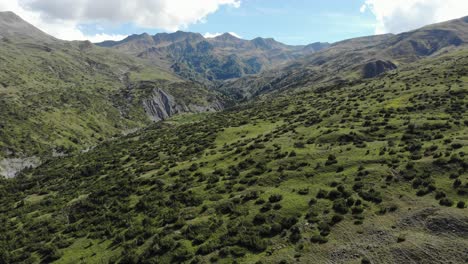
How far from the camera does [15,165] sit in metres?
125

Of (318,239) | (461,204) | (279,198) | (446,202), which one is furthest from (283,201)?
(461,204)

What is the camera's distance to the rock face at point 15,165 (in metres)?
118

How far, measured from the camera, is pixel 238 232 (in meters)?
39.1

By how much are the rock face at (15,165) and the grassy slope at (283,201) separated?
32731 millimetres

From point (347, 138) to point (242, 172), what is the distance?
21.6 meters

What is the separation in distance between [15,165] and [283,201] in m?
117

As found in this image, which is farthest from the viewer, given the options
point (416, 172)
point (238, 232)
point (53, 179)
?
point (53, 179)

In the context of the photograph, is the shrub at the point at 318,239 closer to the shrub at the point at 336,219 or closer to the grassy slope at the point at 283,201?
the grassy slope at the point at 283,201

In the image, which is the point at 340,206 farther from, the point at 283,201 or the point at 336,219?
the point at 283,201

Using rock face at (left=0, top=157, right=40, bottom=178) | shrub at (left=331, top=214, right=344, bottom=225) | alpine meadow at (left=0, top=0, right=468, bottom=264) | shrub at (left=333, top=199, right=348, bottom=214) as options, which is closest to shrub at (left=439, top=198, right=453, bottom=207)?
alpine meadow at (left=0, top=0, right=468, bottom=264)

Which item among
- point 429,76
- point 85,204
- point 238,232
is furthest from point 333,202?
point 429,76

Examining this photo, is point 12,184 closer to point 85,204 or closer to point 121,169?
point 121,169

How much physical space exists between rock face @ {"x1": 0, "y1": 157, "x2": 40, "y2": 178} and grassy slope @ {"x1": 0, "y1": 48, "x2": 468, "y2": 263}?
3273cm

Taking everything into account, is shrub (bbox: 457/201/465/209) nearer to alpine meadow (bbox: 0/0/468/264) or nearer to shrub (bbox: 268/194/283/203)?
alpine meadow (bbox: 0/0/468/264)
